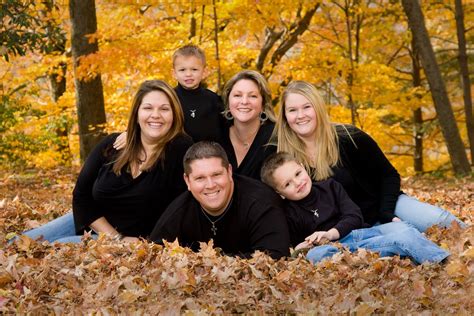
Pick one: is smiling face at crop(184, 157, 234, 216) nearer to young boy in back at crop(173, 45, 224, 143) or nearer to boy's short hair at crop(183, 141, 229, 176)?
boy's short hair at crop(183, 141, 229, 176)

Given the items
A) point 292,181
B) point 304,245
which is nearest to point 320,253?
point 304,245

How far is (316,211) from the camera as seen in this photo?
206 inches

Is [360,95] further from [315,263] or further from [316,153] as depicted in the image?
[315,263]

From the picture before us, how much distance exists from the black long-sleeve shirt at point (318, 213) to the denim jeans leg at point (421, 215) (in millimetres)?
647

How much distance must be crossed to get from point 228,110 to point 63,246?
2.13 metres

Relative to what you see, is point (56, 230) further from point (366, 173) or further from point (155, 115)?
point (366, 173)

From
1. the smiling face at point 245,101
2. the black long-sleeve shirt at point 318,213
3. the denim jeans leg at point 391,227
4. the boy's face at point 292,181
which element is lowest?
the denim jeans leg at point 391,227

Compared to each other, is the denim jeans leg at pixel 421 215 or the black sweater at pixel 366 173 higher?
the black sweater at pixel 366 173

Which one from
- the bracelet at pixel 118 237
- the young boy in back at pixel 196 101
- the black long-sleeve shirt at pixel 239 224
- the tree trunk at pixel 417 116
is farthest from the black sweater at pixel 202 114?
the tree trunk at pixel 417 116

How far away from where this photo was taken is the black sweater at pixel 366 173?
579 centimetres

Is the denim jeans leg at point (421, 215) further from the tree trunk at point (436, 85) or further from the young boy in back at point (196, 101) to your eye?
the tree trunk at point (436, 85)

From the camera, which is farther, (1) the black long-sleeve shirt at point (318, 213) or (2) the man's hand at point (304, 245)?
(1) the black long-sleeve shirt at point (318, 213)

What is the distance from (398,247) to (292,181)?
0.95 metres

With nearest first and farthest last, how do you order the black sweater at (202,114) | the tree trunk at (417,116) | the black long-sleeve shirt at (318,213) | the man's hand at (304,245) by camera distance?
the man's hand at (304,245)
the black long-sleeve shirt at (318,213)
the black sweater at (202,114)
the tree trunk at (417,116)
